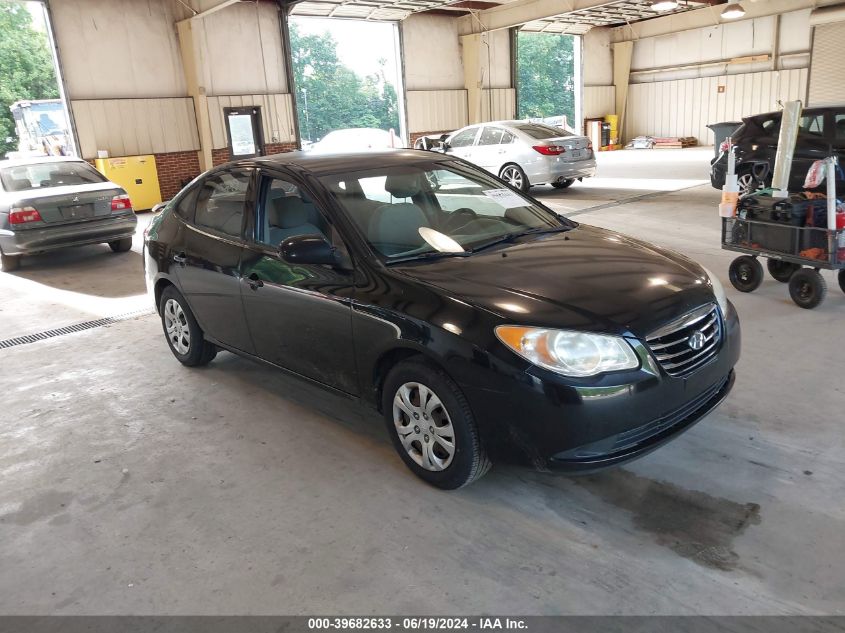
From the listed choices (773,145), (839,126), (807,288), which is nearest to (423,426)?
(807,288)

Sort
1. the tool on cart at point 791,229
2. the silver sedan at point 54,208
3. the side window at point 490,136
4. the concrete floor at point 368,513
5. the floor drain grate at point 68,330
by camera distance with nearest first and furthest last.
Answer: the concrete floor at point 368,513 → the tool on cart at point 791,229 → the floor drain grate at point 68,330 → the silver sedan at point 54,208 → the side window at point 490,136

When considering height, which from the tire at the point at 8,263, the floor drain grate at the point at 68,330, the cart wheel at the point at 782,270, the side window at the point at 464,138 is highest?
the side window at the point at 464,138

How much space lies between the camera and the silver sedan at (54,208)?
7844mm

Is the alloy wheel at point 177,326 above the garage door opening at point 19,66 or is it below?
A: below

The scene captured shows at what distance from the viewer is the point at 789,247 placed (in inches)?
203

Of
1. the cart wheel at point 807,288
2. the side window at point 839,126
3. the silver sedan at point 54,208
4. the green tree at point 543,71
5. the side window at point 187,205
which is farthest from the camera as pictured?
the green tree at point 543,71

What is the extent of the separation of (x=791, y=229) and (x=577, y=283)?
3287 millimetres

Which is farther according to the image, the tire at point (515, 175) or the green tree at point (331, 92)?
the green tree at point (331, 92)

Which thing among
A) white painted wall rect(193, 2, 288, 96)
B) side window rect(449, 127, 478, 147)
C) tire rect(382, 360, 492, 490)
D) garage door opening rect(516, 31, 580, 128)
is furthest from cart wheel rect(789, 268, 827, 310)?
garage door opening rect(516, 31, 580, 128)

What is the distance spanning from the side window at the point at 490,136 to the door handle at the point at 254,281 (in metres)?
9.65

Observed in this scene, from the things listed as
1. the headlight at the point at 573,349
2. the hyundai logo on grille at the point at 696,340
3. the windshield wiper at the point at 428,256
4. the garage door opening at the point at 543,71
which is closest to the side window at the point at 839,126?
the hyundai logo on grille at the point at 696,340

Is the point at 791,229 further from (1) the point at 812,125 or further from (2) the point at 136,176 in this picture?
(2) the point at 136,176

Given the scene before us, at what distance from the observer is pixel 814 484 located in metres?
2.77

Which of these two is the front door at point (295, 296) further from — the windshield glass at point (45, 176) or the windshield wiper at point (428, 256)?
the windshield glass at point (45, 176)
